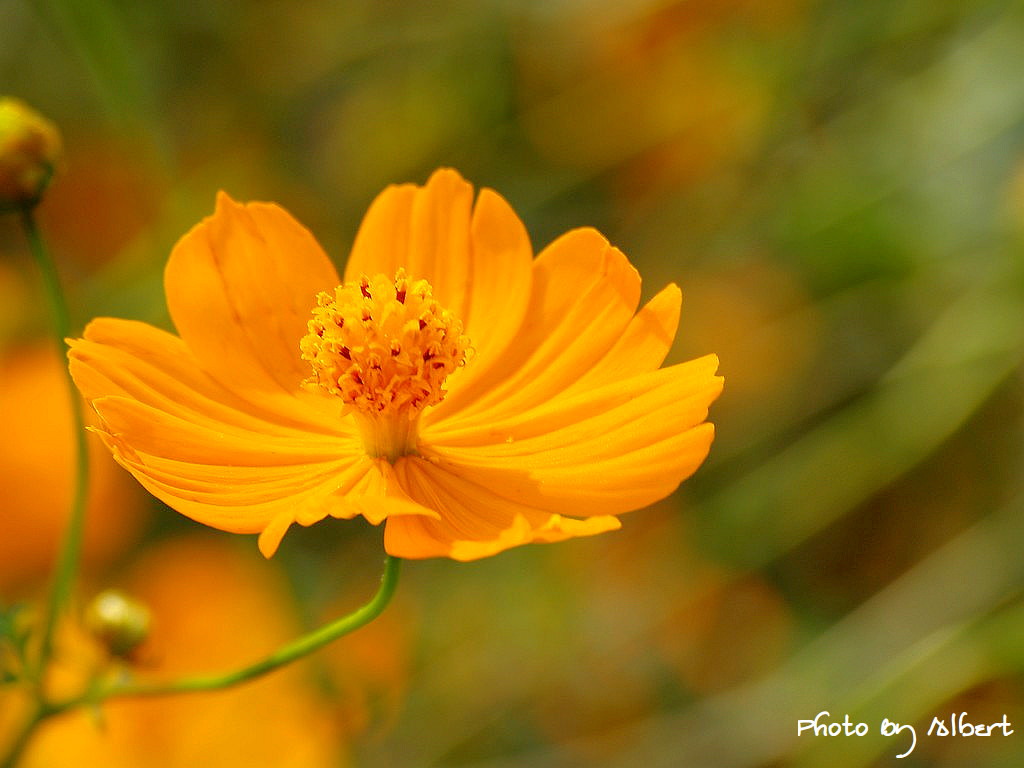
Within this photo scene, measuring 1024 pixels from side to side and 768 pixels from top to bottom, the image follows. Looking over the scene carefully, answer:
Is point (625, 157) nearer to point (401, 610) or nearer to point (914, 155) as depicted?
point (914, 155)

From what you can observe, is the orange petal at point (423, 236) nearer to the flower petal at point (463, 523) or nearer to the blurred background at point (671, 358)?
the flower petal at point (463, 523)

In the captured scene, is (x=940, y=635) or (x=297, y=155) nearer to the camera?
(x=940, y=635)

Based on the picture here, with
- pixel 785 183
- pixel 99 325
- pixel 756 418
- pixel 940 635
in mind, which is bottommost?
pixel 99 325

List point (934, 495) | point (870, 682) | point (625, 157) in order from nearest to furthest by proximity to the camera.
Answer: point (870, 682)
point (934, 495)
point (625, 157)

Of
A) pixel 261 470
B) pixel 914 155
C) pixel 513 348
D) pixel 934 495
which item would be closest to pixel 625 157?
pixel 914 155

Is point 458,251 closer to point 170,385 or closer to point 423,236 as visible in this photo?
point 423,236

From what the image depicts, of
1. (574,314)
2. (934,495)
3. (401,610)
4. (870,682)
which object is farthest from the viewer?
(934,495)
